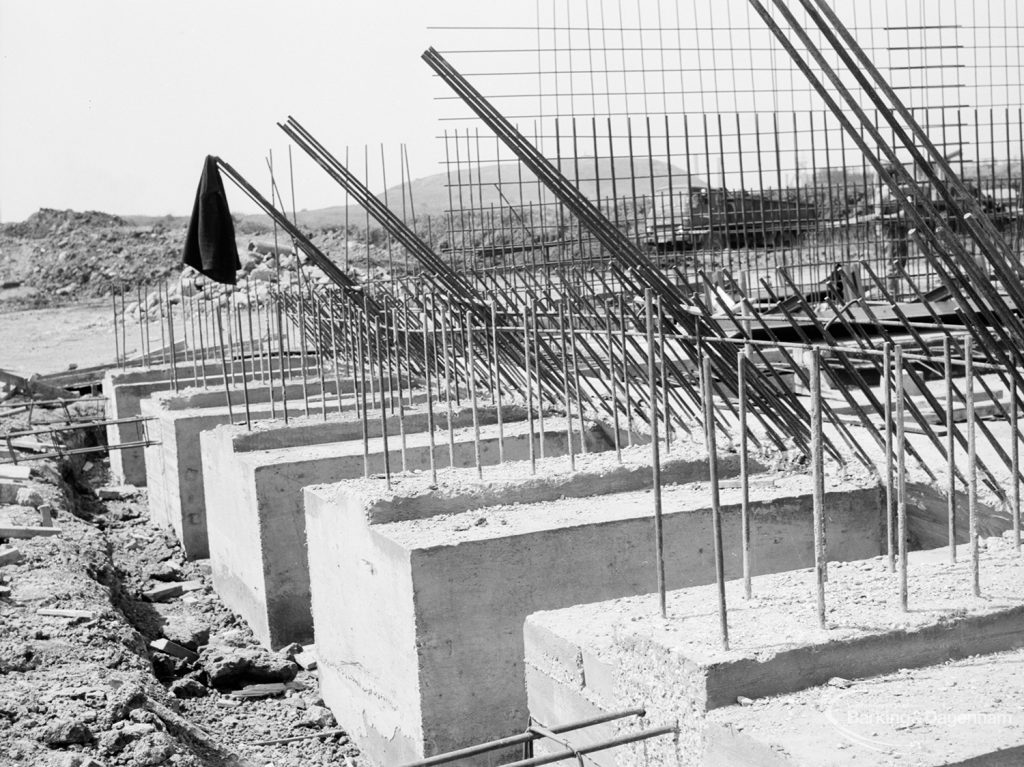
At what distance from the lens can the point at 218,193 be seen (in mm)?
8594

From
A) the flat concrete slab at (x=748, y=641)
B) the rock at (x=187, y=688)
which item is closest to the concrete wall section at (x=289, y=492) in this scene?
the rock at (x=187, y=688)

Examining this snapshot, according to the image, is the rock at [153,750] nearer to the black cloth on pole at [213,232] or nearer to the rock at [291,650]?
the rock at [291,650]

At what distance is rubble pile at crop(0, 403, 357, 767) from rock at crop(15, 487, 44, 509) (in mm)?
16

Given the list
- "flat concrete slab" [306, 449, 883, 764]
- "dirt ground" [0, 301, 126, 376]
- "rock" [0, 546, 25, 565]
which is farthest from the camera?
"dirt ground" [0, 301, 126, 376]

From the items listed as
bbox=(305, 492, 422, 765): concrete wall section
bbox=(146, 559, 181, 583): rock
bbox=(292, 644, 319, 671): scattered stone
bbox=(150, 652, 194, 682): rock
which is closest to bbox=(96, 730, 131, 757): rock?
bbox=(305, 492, 422, 765): concrete wall section

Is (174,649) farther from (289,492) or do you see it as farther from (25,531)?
(25,531)

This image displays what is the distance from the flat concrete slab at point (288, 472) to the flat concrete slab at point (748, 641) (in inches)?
131

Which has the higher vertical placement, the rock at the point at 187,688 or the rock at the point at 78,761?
the rock at the point at 78,761

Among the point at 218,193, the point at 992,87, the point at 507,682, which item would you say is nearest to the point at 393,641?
the point at 507,682

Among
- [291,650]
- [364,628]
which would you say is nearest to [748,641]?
[364,628]

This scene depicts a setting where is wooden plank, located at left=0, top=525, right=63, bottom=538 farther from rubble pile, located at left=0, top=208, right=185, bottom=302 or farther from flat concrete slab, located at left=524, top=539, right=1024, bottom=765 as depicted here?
rubble pile, located at left=0, top=208, right=185, bottom=302

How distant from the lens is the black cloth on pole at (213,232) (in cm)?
852

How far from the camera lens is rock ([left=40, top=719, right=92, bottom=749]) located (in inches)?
200

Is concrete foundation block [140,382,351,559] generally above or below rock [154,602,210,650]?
above
